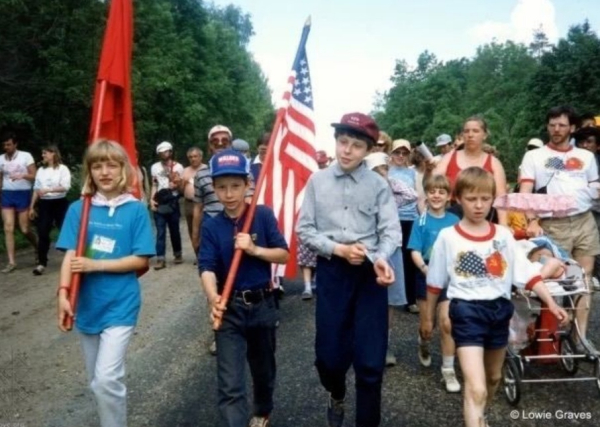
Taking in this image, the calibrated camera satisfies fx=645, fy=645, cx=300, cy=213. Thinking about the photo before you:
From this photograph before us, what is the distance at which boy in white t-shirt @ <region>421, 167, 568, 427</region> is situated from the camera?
12.6 feet

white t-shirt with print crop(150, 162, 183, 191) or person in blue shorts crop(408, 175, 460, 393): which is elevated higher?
white t-shirt with print crop(150, 162, 183, 191)

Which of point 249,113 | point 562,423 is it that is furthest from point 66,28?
point 249,113

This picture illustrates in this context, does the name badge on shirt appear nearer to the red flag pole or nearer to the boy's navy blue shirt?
the red flag pole

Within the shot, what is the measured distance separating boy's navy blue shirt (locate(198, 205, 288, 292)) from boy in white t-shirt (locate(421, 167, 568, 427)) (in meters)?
1.05

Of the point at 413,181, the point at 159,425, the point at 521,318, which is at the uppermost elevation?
the point at 413,181

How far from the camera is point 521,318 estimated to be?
5066 millimetres

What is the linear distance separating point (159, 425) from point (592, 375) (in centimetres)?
348

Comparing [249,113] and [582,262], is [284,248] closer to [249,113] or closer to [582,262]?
[582,262]

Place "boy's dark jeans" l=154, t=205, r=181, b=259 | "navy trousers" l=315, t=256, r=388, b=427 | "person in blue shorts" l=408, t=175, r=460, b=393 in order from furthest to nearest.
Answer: "boy's dark jeans" l=154, t=205, r=181, b=259 < "person in blue shorts" l=408, t=175, r=460, b=393 < "navy trousers" l=315, t=256, r=388, b=427

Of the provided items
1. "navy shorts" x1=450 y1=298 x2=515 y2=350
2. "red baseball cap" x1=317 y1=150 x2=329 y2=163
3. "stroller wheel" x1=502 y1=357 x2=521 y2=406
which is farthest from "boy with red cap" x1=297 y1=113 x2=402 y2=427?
"red baseball cap" x1=317 y1=150 x2=329 y2=163

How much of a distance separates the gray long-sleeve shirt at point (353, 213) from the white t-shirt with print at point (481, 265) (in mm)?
339

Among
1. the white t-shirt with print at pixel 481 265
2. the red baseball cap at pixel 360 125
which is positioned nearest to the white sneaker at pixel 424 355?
the white t-shirt with print at pixel 481 265

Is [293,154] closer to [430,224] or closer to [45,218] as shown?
[430,224]

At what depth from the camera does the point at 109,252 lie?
3814mm
